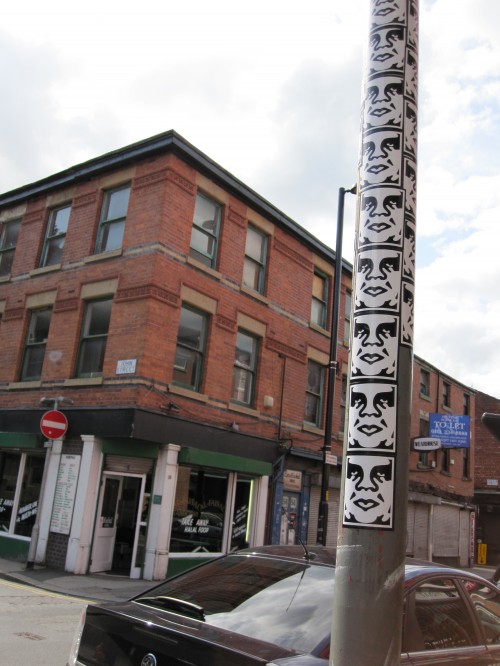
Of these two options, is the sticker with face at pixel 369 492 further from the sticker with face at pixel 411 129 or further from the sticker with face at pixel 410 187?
the sticker with face at pixel 411 129

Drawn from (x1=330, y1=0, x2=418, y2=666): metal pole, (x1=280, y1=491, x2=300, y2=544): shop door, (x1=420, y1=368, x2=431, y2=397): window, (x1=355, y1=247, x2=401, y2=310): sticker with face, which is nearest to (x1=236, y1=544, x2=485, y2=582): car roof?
(x1=330, y1=0, x2=418, y2=666): metal pole

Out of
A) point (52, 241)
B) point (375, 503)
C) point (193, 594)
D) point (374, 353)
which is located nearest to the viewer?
point (375, 503)

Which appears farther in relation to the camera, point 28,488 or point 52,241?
point 52,241

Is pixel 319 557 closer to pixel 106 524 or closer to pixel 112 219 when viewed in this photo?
pixel 106 524

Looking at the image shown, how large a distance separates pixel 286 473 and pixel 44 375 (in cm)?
694

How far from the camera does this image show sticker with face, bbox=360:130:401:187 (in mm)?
2760

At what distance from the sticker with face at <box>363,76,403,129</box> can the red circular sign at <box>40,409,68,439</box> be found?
1180cm

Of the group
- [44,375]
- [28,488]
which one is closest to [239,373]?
[44,375]

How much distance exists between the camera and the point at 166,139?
14633 mm

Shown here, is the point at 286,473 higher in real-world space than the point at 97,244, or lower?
lower

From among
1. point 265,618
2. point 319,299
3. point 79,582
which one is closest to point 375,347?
point 265,618

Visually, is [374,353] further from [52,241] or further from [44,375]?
[52,241]

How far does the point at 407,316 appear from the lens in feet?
8.55

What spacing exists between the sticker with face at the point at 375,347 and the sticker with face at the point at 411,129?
83 cm
